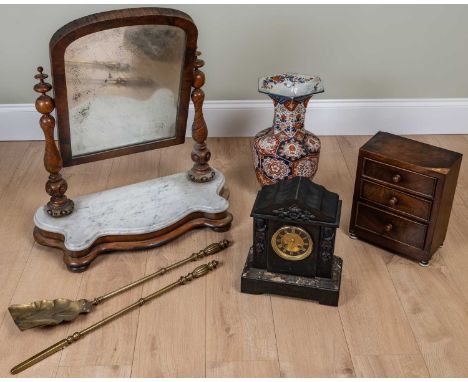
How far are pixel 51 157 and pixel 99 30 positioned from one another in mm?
486

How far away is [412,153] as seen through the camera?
2.33 meters

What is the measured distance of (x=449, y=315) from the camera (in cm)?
218

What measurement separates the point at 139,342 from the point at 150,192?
719 mm

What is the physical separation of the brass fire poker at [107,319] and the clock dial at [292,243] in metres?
0.29

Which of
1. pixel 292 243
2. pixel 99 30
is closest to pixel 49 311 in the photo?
pixel 292 243

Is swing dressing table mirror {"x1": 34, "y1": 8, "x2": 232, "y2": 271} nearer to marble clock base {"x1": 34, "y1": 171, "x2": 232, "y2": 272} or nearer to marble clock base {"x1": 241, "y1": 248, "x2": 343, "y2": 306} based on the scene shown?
marble clock base {"x1": 34, "y1": 171, "x2": 232, "y2": 272}

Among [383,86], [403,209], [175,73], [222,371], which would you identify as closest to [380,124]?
[383,86]

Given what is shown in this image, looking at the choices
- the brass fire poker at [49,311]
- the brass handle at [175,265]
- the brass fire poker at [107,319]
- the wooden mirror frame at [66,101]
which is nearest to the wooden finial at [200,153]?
the wooden mirror frame at [66,101]

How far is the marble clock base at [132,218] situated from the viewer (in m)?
2.39

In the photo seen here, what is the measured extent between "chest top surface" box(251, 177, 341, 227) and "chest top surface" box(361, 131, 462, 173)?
0.27 meters

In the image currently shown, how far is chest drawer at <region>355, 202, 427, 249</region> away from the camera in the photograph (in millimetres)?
2359

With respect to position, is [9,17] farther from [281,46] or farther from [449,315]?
[449,315]

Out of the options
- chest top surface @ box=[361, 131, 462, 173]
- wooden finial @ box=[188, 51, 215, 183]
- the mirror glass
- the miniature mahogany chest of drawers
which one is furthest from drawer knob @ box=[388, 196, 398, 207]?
the mirror glass

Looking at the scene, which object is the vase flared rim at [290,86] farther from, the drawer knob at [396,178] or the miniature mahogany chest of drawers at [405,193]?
the drawer knob at [396,178]
